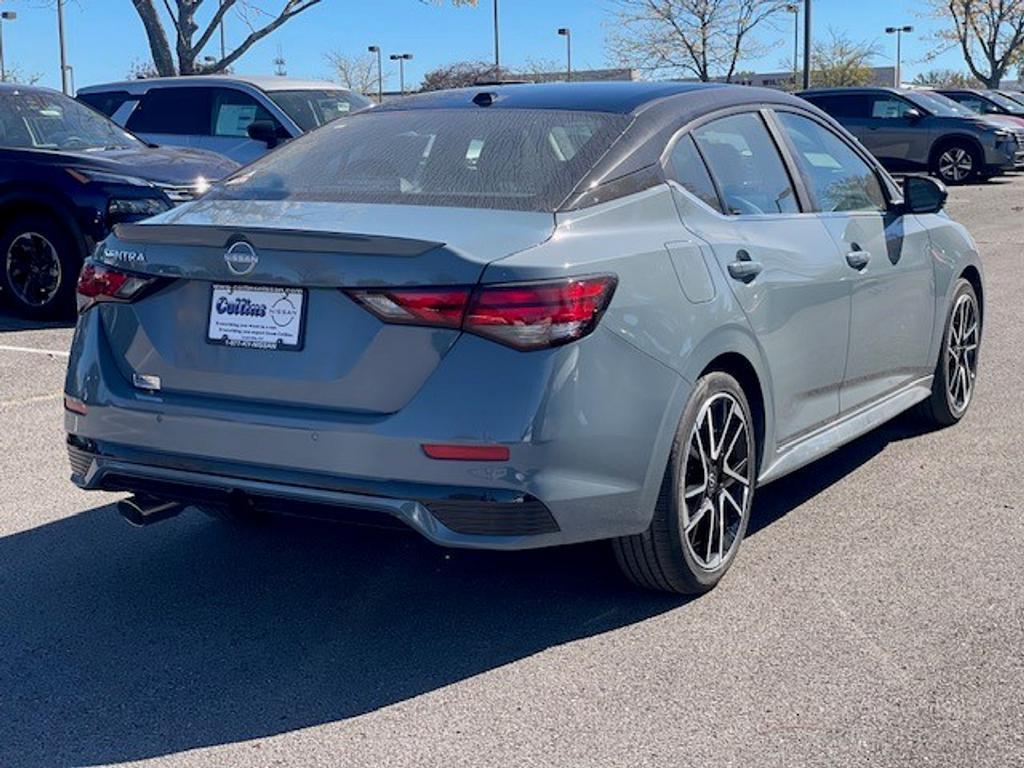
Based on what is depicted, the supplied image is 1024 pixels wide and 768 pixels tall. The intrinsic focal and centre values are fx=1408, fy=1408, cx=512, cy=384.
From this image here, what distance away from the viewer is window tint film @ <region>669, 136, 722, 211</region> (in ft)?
14.9

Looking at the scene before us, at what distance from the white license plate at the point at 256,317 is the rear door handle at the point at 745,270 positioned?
1.44m

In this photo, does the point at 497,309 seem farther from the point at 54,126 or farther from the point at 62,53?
the point at 62,53

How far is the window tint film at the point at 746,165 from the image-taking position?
4.80m

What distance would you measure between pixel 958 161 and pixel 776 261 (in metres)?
22.5

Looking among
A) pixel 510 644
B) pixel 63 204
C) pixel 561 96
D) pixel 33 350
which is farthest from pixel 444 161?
pixel 63 204

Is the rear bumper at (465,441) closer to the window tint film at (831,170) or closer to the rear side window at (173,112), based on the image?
the window tint film at (831,170)

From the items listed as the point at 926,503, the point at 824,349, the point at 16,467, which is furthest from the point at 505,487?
the point at 16,467

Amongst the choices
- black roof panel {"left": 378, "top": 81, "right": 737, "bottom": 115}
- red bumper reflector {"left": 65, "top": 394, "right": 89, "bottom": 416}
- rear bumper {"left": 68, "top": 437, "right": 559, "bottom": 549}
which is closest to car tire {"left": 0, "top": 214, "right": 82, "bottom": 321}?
black roof panel {"left": 378, "top": 81, "right": 737, "bottom": 115}

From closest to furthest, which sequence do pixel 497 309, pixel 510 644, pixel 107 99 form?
1. pixel 497 309
2. pixel 510 644
3. pixel 107 99

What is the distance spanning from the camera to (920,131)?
2536 cm

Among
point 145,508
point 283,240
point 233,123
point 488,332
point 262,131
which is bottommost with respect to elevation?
point 145,508

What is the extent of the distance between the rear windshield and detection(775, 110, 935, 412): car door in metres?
1.20

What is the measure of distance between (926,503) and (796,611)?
1376 mm

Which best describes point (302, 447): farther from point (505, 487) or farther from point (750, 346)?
point (750, 346)
